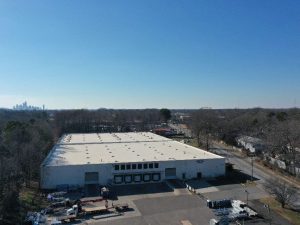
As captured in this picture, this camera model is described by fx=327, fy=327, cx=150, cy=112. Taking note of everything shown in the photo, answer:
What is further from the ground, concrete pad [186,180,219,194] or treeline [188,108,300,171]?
treeline [188,108,300,171]

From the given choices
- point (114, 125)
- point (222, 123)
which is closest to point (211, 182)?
point (222, 123)

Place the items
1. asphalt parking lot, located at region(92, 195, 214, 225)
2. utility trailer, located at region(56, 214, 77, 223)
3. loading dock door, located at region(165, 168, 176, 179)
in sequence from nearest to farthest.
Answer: asphalt parking lot, located at region(92, 195, 214, 225)
utility trailer, located at region(56, 214, 77, 223)
loading dock door, located at region(165, 168, 176, 179)

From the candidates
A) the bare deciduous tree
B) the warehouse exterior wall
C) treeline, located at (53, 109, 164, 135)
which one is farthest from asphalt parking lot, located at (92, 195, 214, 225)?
treeline, located at (53, 109, 164, 135)

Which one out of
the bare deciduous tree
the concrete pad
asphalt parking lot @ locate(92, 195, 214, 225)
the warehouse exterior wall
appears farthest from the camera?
the warehouse exterior wall

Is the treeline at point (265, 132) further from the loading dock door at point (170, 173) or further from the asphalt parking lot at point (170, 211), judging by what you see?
the asphalt parking lot at point (170, 211)

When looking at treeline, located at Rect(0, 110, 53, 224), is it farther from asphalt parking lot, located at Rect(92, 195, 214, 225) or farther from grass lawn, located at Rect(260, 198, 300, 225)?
grass lawn, located at Rect(260, 198, 300, 225)

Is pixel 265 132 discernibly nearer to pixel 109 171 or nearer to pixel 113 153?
pixel 113 153

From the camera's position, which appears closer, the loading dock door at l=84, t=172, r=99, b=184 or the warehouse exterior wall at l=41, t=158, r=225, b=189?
the warehouse exterior wall at l=41, t=158, r=225, b=189
